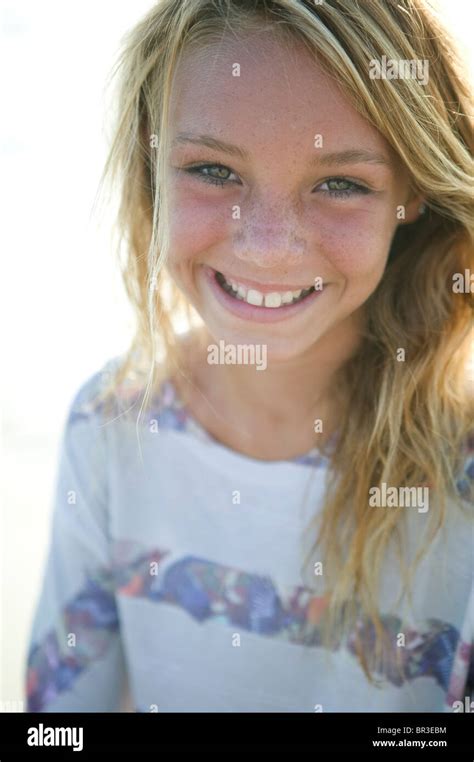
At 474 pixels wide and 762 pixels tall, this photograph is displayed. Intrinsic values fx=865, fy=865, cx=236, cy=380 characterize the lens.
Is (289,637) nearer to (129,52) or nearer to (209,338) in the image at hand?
(209,338)

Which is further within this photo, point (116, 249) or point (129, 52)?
point (116, 249)

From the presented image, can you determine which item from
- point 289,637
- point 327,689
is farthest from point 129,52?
point 327,689

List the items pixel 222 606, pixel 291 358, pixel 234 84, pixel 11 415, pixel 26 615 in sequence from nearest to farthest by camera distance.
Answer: pixel 234 84 < pixel 291 358 < pixel 222 606 < pixel 26 615 < pixel 11 415

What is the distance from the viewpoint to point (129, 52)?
1.68m

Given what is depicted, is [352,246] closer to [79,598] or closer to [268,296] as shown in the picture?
[268,296]

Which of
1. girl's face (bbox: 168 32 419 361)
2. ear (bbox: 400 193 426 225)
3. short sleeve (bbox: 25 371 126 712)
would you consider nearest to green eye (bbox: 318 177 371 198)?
girl's face (bbox: 168 32 419 361)

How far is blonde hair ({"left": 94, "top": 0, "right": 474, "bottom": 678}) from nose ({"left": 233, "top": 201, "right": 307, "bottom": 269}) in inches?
7.3

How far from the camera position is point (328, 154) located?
144cm

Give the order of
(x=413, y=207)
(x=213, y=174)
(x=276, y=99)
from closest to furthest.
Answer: (x=276, y=99)
(x=213, y=174)
(x=413, y=207)

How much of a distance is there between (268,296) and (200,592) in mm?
645

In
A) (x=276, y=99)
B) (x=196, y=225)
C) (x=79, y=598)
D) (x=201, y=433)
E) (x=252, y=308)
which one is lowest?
(x=79, y=598)

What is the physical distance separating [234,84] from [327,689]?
1.16m

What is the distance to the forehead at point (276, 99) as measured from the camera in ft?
4.71

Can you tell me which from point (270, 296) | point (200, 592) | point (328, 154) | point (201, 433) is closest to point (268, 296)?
point (270, 296)
